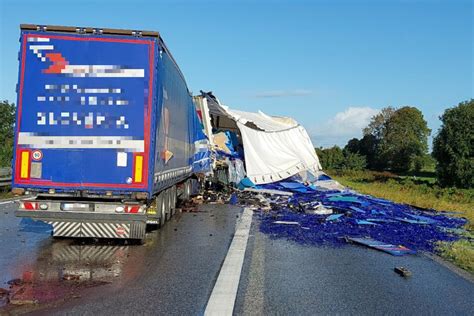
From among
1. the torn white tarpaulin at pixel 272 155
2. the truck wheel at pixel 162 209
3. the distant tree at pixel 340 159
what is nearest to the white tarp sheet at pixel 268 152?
the torn white tarpaulin at pixel 272 155

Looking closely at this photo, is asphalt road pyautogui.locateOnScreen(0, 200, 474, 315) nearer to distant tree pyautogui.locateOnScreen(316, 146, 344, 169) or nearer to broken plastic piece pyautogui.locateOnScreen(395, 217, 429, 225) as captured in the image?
broken plastic piece pyautogui.locateOnScreen(395, 217, 429, 225)

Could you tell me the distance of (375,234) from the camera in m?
12.6

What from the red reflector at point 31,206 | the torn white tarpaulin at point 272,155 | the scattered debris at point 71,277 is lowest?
the scattered debris at point 71,277

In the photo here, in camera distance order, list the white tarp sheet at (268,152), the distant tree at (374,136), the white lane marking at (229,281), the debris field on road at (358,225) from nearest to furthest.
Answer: the white lane marking at (229,281) → the debris field on road at (358,225) → the white tarp sheet at (268,152) → the distant tree at (374,136)

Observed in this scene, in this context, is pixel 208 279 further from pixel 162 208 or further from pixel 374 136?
pixel 374 136

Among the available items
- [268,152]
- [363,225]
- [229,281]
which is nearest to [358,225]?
[363,225]

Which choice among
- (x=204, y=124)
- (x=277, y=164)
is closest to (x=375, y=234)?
(x=204, y=124)

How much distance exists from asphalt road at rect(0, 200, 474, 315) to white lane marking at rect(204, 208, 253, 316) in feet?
0.33

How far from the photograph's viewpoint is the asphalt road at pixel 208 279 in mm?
6270

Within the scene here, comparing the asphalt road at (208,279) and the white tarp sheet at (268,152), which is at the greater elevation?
the white tarp sheet at (268,152)

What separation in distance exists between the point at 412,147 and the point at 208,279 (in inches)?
3151

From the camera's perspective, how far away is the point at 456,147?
5625 cm

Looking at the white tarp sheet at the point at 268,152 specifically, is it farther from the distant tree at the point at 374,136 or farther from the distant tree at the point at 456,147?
the distant tree at the point at 374,136

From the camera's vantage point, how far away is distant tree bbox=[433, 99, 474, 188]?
54.1m
